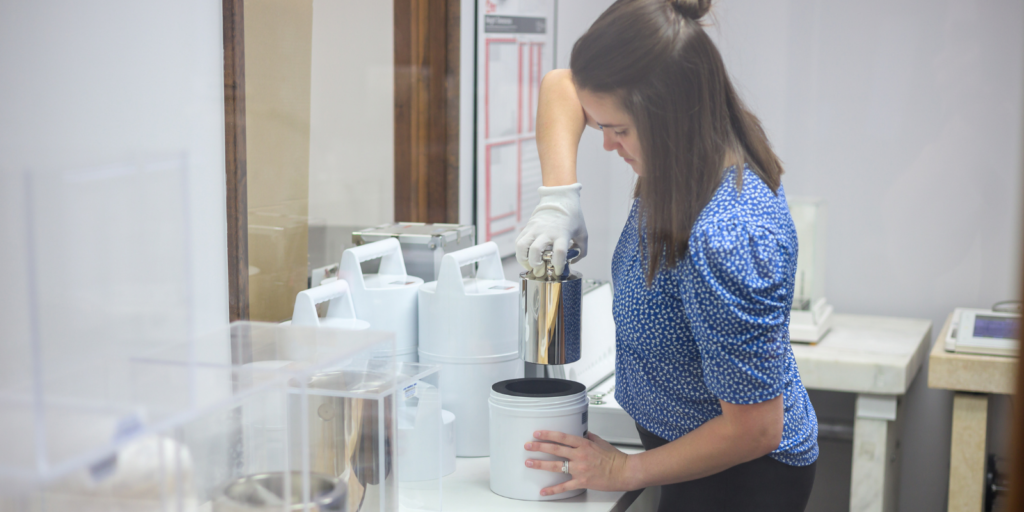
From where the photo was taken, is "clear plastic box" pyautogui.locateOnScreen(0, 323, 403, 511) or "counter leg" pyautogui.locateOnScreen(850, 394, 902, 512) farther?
"counter leg" pyautogui.locateOnScreen(850, 394, 902, 512)

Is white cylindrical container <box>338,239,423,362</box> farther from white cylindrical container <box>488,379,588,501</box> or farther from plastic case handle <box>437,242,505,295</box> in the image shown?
white cylindrical container <box>488,379,588,501</box>

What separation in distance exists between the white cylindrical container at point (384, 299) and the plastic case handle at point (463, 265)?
2.5 inches

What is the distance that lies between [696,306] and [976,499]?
1135 mm

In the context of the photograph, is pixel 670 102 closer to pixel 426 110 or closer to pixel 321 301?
pixel 321 301

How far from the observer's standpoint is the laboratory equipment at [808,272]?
1.95 metres

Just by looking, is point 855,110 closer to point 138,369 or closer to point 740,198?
point 740,198

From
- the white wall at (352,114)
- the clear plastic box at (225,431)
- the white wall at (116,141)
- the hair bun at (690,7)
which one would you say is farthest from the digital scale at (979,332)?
the white wall at (116,141)

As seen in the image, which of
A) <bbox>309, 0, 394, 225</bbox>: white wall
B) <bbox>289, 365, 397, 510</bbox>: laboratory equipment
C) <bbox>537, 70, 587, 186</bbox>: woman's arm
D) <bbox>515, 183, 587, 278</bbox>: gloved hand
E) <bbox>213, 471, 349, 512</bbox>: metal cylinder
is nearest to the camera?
<bbox>213, 471, 349, 512</bbox>: metal cylinder

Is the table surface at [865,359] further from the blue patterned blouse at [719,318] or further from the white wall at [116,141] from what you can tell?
the white wall at [116,141]

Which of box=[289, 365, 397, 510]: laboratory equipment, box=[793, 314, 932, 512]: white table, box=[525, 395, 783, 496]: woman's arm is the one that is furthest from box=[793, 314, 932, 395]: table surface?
box=[289, 365, 397, 510]: laboratory equipment

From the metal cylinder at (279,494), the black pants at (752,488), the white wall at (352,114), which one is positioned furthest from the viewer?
the white wall at (352,114)

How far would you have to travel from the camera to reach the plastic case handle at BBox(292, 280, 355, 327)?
1050 millimetres

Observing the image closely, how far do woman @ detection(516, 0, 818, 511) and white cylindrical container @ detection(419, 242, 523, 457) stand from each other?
8.1 inches

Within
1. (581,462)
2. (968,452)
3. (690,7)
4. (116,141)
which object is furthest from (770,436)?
(968,452)
